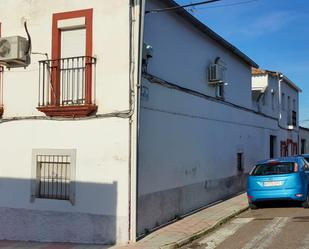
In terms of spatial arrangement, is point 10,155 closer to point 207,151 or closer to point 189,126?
point 189,126

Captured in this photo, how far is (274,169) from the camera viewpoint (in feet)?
45.8

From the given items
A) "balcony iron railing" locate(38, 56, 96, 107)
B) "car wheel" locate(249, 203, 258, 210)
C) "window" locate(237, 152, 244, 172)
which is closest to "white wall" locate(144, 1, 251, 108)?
"balcony iron railing" locate(38, 56, 96, 107)

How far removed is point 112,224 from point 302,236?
384 cm

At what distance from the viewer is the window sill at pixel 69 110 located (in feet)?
34.0

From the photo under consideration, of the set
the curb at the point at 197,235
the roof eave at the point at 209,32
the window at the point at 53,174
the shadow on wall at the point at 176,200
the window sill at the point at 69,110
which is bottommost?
the curb at the point at 197,235

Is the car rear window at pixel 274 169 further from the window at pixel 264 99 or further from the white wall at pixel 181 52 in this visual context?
the window at pixel 264 99

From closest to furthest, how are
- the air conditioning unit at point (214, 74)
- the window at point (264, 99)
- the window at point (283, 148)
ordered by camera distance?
1. the air conditioning unit at point (214, 74)
2. the window at point (264, 99)
3. the window at point (283, 148)

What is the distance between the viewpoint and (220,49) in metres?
16.6

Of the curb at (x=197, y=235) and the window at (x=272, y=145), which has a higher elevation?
the window at (x=272, y=145)

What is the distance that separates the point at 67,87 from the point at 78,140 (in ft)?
3.99

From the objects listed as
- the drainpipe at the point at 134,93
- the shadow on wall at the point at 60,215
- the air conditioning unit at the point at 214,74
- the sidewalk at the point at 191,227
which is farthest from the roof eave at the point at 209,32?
the sidewalk at the point at 191,227

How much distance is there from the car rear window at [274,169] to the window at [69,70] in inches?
230

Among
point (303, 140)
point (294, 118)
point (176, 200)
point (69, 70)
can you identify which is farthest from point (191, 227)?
point (303, 140)

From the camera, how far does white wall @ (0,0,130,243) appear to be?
33.5ft
